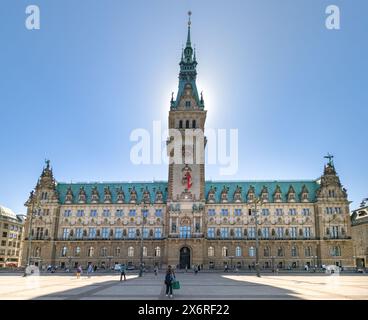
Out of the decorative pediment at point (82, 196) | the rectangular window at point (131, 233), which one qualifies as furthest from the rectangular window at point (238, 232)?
the decorative pediment at point (82, 196)

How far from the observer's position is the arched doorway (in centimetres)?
8231

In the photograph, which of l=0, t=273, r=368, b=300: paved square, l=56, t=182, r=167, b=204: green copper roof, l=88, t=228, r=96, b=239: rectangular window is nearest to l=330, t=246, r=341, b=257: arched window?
l=56, t=182, r=167, b=204: green copper roof

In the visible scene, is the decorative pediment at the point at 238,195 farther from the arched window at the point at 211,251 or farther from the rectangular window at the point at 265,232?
the arched window at the point at 211,251

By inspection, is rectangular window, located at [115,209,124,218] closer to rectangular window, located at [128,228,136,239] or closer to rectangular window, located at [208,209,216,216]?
rectangular window, located at [128,228,136,239]

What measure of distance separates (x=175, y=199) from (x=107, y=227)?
2138 cm

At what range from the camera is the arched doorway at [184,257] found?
8231 cm

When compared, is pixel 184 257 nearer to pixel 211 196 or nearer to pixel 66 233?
pixel 211 196

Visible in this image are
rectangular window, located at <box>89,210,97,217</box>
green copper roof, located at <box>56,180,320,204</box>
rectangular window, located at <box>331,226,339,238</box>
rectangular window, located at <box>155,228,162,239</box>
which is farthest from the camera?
green copper roof, located at <box>56,180,320,204</box>

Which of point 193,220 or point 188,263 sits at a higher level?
point 193,220

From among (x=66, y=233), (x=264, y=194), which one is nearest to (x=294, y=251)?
(x=264, y=194)

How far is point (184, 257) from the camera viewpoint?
83.2 m
